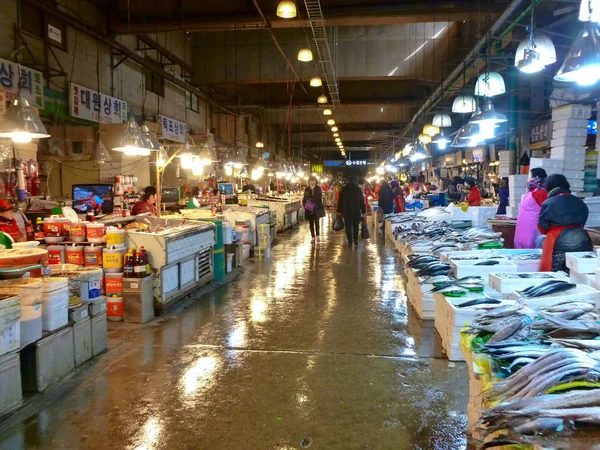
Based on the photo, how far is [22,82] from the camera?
913 cm

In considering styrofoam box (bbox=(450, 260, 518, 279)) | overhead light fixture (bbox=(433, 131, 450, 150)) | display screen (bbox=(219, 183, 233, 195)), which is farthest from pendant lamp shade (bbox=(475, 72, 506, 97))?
display screen (bbox=(219, 183, 233, 195))

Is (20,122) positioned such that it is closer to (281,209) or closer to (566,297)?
(566,297)

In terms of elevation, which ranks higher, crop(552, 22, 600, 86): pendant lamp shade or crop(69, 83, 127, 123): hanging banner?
crop(69, 83, 127, 123): hanging banner

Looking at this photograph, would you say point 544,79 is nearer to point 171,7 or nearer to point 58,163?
point 171,7

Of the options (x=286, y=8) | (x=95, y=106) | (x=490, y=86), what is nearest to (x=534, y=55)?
(x=490, y=86)

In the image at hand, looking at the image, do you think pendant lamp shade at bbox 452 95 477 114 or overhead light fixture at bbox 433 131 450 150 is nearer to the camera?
pendant lamp shade at bbox 452 95 477 114

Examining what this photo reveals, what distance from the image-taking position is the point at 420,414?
3834 millimetres

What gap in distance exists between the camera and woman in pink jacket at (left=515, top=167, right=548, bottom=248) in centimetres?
738

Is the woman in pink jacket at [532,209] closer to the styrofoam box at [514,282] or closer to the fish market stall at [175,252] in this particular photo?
the styrofoam box at [514,282]

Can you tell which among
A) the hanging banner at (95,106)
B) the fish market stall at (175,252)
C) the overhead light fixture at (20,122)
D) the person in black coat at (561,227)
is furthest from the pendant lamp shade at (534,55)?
the hanging banner at (95,106)

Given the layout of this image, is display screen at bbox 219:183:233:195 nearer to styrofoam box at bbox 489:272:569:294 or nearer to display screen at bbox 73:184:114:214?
display screen at bbox 73:184:114:214

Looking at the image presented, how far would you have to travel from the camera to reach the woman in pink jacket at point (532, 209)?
7375mm

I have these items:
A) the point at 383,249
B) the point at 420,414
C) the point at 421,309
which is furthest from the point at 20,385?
the point at 383,249

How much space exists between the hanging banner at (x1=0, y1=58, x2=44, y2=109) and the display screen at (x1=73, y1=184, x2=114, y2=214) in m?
1.93
